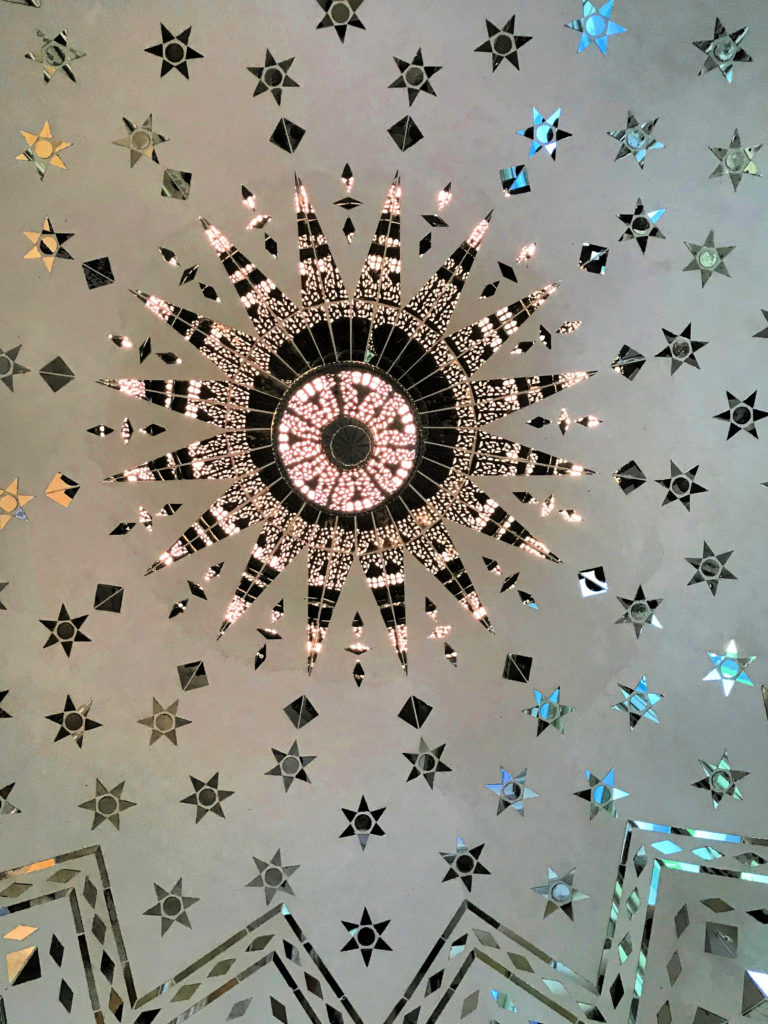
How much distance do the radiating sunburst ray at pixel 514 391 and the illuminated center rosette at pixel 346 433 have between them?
622mm

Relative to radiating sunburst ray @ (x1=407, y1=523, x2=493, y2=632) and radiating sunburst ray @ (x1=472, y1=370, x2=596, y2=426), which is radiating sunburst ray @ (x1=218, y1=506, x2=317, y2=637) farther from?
radiating sunburst ray @ (x1=472, y1=370, x2=596, y2=426)

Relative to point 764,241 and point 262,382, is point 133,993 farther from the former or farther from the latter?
point 764,241

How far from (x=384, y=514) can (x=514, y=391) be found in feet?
5.34

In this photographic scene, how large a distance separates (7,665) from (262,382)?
11.5 ft

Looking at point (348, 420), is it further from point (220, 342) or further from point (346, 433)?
point (220, 342)

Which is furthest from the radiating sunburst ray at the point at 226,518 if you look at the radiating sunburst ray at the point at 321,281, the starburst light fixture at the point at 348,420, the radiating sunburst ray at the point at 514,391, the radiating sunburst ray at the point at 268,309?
the radiating sunburst ray at the point at 514,391

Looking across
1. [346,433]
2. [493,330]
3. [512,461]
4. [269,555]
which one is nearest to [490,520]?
[512,461]

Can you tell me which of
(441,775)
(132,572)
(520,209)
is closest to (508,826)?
(441,775)

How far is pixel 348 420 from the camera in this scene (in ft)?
25.1

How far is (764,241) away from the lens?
23.4 ft

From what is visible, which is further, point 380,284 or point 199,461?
point 199,461

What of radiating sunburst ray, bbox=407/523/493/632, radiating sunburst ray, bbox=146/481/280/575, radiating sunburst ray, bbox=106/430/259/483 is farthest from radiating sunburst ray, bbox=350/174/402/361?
radiating sunburst ray, bbox=407/523/493/632

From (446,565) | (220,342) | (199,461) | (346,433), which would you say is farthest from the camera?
(446,565)

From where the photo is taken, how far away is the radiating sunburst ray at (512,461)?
7.73 meters
